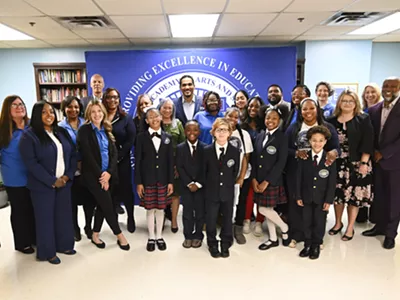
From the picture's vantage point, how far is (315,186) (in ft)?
8.41

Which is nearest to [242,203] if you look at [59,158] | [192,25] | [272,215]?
[272,215]

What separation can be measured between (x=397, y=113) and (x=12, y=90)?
7.16 m

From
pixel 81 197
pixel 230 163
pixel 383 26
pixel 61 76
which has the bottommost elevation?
pixel 81 197

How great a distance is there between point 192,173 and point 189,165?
3.2 inches

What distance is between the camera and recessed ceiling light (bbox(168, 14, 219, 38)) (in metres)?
4.45

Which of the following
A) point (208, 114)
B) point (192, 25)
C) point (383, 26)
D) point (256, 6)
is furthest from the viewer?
point (383, 26)

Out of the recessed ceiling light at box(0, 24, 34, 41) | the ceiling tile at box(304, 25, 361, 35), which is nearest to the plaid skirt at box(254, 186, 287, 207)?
the ceiling tile at box(304, 25, 361, 35)

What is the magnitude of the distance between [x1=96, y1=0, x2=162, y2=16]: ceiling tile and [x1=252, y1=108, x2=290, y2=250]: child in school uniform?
2160 mm

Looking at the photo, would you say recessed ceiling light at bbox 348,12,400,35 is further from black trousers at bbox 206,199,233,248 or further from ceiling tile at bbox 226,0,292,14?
black trousers at bbox 206,199,233,248

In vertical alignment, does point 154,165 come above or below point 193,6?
below

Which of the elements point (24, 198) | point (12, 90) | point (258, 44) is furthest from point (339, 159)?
point (12, 90)

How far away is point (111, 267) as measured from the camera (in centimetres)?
255

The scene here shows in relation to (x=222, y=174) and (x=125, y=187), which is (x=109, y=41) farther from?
(x=222, y=174)

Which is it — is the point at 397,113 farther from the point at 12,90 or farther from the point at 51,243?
the point at 12,90
